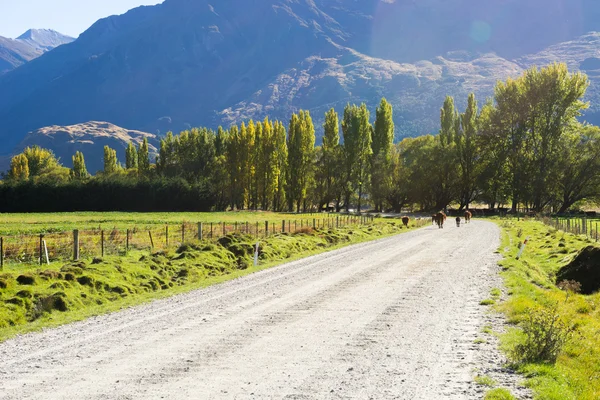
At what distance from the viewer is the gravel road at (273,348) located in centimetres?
787

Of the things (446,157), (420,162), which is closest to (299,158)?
(420,162)

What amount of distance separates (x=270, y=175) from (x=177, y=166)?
29752 millimetres

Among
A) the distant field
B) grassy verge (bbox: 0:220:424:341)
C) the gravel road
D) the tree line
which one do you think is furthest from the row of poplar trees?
the gravel road

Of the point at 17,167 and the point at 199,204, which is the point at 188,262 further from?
the point at 17,167

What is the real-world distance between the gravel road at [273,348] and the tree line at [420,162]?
7642 centimetres

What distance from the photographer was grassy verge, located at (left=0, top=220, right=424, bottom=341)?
1392 centimetres

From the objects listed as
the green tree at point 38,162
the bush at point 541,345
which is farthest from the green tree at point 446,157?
the green tree at point 38,162

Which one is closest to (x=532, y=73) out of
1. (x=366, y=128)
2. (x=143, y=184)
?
(x=366, y=128)

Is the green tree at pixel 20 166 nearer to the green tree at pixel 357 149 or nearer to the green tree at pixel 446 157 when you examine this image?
the green tree at pixel 357 149

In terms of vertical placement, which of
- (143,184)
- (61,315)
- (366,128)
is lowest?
(61,315)

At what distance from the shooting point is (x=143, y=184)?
101875 mm

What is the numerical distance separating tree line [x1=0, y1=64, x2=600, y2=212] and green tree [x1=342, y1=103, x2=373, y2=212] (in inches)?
7.2

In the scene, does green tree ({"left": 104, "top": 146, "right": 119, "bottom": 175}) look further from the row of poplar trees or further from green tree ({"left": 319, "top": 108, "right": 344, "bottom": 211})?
green tree ({"left": 319, "top": 108, "right": 344, "bottom": 211})

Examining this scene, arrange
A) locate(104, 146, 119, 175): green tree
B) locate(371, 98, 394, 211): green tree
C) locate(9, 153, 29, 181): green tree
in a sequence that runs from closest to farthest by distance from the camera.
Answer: locate(371, 98, 394, 211): green tree → locate(9, 153, 29, 181): green tree → locate(104, 146, 119, 175): green tree
